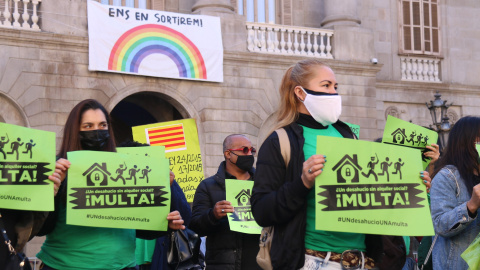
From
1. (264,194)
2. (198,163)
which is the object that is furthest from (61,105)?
(264,194)

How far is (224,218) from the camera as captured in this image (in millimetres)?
7840

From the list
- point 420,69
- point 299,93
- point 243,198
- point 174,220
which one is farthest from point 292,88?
point 420,69

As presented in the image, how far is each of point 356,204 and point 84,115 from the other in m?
1.96

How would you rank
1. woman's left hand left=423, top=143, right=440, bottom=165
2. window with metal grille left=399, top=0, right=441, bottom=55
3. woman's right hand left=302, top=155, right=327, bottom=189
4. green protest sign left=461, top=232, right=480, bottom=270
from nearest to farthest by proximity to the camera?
woman's right hand left=302, top=155, right=327, bottom=189 → green protest sign left=461, top=232, right=480, bottom=270 → woman's left hand left=423, top=143, right=440, bottom=165 → window with metal grille left=399, top=0, right=441, bottom=55

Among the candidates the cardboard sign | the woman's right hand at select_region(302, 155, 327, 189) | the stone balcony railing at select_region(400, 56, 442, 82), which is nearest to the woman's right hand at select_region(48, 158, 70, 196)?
the woman's right hand at select_region(302, 155, 327, 189)

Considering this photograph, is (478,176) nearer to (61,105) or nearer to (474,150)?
(474,150)

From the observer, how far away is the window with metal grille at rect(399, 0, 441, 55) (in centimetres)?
2311

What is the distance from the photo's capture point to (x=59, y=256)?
5.41 m

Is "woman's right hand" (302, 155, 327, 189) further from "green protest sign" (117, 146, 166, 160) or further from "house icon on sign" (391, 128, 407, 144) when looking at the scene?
"house icon on sign" (391, 128, 407, 144)

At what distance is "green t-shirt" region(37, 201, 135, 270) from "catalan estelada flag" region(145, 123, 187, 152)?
246 inches

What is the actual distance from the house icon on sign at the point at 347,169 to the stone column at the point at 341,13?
1649 cm

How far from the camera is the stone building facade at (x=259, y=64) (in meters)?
17.3

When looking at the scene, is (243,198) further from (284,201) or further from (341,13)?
(341,13)

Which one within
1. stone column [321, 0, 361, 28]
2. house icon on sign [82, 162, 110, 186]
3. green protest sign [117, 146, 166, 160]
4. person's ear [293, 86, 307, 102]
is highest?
stone column [321, 0, 361, 28]
